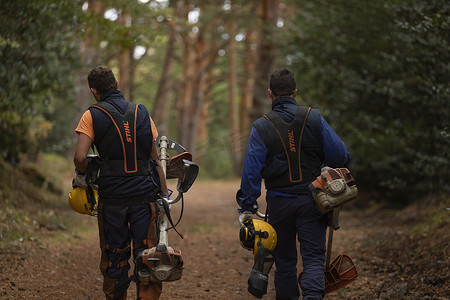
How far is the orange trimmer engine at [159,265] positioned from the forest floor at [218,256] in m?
1.64

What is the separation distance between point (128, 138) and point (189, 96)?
23.9 metres

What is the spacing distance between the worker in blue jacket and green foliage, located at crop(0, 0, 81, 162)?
4.24 metres

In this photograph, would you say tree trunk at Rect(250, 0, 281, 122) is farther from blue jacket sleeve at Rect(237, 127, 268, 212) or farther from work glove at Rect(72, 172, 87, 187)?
work glove at Rect(72, 172, 87, 187)

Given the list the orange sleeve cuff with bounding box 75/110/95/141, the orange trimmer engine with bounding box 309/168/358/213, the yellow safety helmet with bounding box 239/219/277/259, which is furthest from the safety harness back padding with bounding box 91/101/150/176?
the orange trimmer engine with bounding box 309/168/358/213

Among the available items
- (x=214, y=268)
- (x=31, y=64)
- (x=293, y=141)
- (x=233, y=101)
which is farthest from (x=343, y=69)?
(x=233, y=101)

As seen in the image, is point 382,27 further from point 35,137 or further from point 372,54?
point 35,137

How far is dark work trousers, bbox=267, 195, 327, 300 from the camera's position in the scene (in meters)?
4.65

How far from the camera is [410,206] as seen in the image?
10992 mm

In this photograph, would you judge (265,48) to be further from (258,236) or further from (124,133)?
(258,236)

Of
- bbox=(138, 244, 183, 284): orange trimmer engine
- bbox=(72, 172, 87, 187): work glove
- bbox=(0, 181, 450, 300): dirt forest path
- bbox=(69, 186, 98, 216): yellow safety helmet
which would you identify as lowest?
bbox=(0, 181, 450, 300): dirt forest path

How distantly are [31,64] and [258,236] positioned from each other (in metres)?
6.22

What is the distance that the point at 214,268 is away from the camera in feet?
26.2

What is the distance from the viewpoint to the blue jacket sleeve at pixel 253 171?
489 centimetres

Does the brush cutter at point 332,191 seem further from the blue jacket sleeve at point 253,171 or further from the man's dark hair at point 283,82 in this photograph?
the man's dark hair at point 283,82
